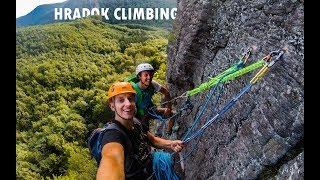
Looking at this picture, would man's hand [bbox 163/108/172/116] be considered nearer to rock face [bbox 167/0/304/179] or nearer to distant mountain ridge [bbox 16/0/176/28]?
rock face [bbox 167/0/304/179]

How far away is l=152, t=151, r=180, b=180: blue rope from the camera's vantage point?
9.79 ft

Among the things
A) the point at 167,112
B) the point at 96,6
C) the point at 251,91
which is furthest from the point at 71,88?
the point at 251,91

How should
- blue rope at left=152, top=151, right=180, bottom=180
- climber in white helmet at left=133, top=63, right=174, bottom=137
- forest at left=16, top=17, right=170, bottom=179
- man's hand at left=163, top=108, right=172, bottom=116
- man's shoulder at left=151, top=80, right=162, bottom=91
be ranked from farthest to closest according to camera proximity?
forest at left=16, top=17, right=170, bottom=179, man's hand at left=163, top=108, right=172, bottom=116, man's shoulder at left=151, top=80, right=162, bottom=91, climber in white helmet at left=133, top=63, right=174, bottom=137, blue rope at left=152, top=151, right=180, bottom=180

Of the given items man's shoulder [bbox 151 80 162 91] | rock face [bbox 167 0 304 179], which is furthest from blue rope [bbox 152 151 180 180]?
man's shoulder [bbox 151 80 162 91]

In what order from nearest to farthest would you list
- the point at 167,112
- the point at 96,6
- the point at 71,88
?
the point at 96,6
the point at 167,112
the point at 71,88

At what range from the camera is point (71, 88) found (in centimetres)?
535

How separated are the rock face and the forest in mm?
807

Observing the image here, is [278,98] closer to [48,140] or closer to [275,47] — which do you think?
[275,47]

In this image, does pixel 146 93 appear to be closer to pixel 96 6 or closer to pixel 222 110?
pixel 96 6

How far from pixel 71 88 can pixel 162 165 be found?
2629mm
